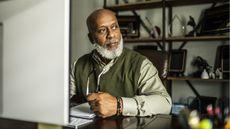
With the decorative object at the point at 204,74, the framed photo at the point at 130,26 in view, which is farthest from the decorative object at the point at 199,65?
the framed photo at the point at 130,26

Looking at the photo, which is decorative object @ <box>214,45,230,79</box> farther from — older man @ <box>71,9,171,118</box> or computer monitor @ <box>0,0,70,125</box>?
computer monitor @ <box>0,0,70,125</box>

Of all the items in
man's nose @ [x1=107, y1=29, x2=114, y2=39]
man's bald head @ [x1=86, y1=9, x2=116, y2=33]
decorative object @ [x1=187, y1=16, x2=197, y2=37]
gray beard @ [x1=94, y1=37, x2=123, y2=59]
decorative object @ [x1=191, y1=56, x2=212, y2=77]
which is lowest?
decorative object @ [x1=191, y1=56, x2=212, y2=77]

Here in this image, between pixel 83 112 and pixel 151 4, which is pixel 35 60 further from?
pixel 151 4

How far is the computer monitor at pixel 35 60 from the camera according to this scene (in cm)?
42

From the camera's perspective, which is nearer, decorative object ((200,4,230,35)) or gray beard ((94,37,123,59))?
gray beard ((94,37,123,59))

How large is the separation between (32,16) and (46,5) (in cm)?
4

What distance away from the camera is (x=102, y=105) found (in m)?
0.75

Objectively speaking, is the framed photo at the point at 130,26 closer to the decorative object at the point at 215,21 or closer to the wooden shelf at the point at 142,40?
the wooden shelf at the point at 142,40

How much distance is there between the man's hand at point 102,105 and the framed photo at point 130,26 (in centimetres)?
209

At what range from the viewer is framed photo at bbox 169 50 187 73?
2.58 meters

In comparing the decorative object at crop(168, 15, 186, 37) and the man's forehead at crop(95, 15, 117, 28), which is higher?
the decorative object at crop(168, 15, 186, 37)

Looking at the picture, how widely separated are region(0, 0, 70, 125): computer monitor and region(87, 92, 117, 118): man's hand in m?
0.30

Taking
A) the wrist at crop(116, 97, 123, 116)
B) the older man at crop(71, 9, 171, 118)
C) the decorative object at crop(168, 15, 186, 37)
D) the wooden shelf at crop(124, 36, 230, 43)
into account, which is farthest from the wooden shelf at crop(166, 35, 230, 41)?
the wrist at crop(116, 97, 123, 116)

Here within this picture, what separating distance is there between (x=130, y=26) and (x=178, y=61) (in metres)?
0.66
